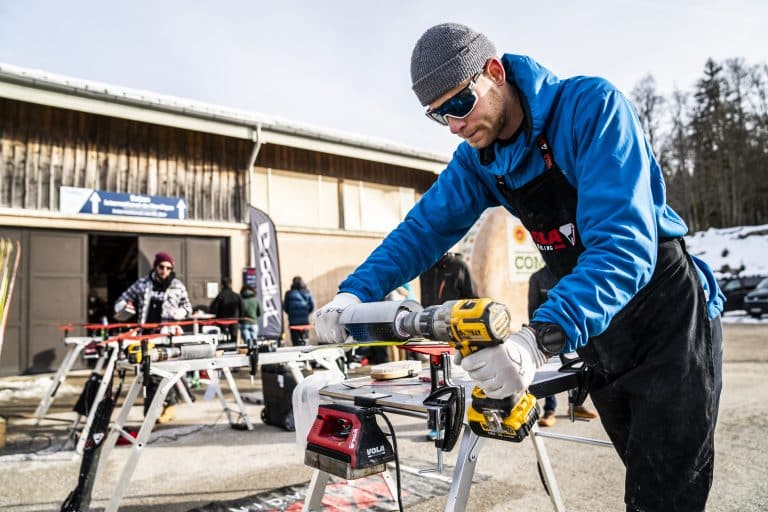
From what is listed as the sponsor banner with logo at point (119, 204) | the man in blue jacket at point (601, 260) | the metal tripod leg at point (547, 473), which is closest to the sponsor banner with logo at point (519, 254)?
the sponsor banner with logo at point (119, 204)

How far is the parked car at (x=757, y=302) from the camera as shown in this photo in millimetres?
18000

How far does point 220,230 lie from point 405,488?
9.70m

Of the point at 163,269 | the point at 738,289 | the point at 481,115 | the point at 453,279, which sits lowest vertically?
the point at 738,289

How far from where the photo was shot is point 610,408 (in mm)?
1766

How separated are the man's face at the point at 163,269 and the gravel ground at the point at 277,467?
1.76 m

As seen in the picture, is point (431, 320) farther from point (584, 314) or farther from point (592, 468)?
point (592, 468)

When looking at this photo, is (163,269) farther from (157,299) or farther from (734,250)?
(734,250)

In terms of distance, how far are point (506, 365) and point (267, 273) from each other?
26.7 ft

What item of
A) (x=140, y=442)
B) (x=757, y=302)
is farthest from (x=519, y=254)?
(x=757, y=302)

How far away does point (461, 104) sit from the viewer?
162 centimetres

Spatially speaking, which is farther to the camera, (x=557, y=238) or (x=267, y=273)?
(x=267, y=273)

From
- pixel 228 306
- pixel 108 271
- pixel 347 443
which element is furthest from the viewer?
pixel 108 271

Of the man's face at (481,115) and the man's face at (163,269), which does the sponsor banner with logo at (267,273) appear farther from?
the man's face at (481,115)

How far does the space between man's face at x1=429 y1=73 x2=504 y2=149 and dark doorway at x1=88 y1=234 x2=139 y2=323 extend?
1413cm
